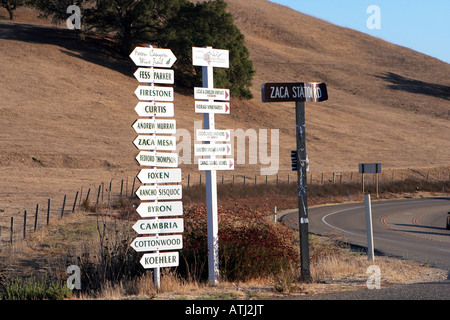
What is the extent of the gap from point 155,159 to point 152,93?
1.10 meters

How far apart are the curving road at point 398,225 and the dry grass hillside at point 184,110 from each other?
13072 mm

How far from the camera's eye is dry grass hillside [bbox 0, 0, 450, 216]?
42.8 metres

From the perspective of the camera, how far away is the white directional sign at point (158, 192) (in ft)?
32.8

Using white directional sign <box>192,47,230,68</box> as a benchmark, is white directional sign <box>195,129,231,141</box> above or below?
below

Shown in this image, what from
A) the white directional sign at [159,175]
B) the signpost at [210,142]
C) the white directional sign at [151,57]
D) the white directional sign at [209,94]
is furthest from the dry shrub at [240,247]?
the white directional sign at [151,57]

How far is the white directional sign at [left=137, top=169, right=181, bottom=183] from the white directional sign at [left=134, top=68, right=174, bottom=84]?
1.50m

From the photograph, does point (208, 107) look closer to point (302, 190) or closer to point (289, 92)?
point (289, 92)

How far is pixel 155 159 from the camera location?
10.2 metres

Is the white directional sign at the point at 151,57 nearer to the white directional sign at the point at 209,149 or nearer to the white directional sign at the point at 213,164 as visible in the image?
the white directional sign at the point at 209,149

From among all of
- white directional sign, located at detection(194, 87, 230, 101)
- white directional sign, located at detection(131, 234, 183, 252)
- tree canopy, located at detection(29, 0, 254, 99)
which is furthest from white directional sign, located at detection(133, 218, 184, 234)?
tree canopy, located at detection(29, 0, 254, 99)

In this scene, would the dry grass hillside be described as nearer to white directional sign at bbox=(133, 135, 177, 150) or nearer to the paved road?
the paved road

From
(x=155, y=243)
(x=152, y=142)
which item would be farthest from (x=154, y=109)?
(x=155, y=243)
